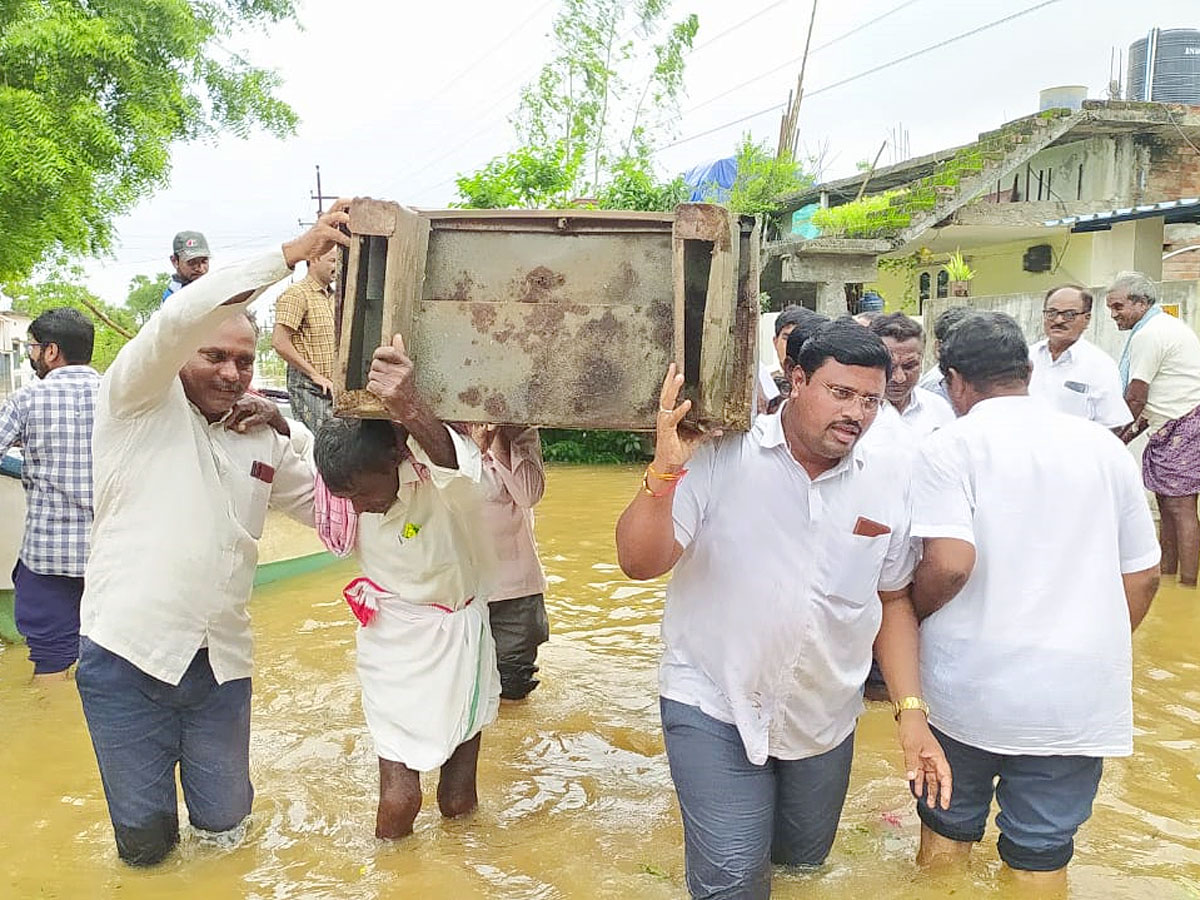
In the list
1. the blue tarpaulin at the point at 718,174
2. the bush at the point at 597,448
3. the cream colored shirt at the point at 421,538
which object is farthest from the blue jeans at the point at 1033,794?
the blue tarpaulin at the point at 718,174

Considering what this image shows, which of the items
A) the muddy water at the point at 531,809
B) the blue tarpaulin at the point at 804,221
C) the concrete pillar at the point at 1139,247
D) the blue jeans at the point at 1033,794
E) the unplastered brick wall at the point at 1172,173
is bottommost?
the muddy water at the point at 531,809

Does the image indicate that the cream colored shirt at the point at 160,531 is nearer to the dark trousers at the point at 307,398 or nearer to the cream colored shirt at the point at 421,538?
the cream colored shirt at the point at 421,538

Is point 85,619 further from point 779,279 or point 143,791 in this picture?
point 779,279

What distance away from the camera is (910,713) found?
2.90 m

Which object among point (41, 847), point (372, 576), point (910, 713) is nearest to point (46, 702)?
point (41, 847)

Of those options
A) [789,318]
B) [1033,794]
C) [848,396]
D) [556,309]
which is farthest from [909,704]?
[789,318]

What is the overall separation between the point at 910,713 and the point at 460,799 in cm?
177

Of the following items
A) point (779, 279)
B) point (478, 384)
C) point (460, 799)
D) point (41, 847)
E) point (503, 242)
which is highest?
point (779, 279)

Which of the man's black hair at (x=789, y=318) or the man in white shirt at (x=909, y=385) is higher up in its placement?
the man's black hair at (x=789, y=318)

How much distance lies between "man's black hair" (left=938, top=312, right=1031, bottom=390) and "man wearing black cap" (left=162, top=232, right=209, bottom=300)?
4709 millimetres

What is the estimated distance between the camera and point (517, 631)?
477cm

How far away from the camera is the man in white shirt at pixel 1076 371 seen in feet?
18.6

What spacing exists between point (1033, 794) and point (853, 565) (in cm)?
83

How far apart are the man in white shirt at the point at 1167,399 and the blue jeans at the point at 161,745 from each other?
6.00 meters
